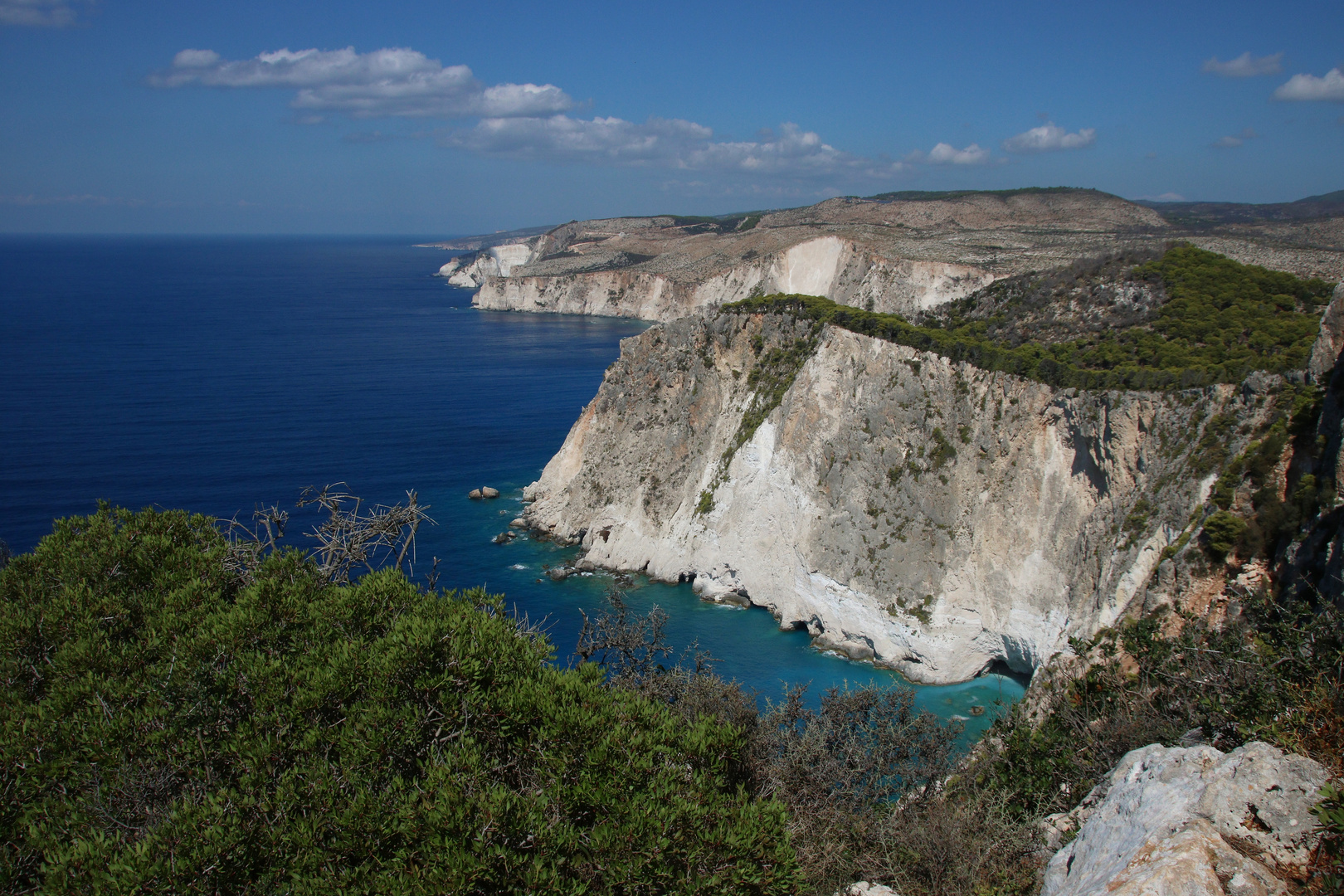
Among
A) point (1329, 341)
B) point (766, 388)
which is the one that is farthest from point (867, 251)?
point (1329, 341)

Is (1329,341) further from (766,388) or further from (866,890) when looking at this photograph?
(766,388)

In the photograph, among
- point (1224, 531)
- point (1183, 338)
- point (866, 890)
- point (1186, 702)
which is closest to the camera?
point (866, 890)

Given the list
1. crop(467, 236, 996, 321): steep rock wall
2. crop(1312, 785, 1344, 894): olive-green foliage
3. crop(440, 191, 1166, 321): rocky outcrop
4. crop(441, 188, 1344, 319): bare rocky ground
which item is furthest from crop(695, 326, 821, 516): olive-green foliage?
crop(1312, 785, 1344, 894): olive-green foliage

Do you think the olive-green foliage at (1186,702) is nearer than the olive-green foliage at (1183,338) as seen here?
Yes

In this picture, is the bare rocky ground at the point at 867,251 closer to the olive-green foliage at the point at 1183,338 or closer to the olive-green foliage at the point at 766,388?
the olive-green foliage at the point at 1183,338

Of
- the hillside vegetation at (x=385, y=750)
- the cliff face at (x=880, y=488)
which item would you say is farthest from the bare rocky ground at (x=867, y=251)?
the hillside vegetation at (x=385, y=750)

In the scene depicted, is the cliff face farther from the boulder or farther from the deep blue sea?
the boulder
